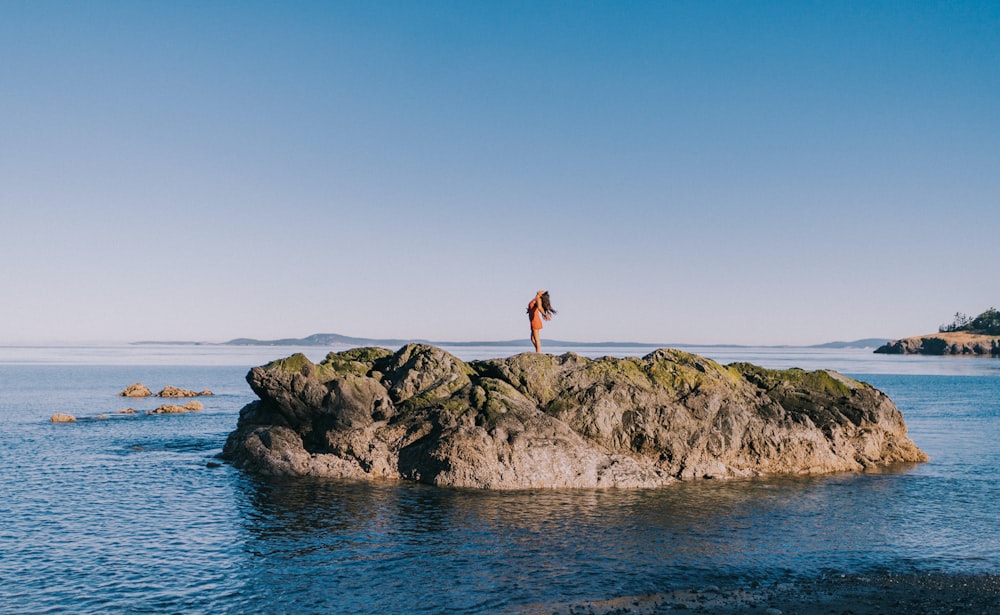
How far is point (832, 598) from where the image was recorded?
2073cm

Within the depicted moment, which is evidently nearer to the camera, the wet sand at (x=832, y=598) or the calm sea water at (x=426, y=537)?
the wet sand at (x=832, y=598)

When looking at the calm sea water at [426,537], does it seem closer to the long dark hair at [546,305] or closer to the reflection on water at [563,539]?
the reflection on water at [563,539]

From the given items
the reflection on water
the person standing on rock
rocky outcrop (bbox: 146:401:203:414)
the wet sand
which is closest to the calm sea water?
the reflection on water

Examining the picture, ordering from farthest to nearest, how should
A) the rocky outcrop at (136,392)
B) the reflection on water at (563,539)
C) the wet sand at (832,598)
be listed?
the rocky outcrop at (136,392)
the reflection on water at (563,539)
the wet sand at (832,598)

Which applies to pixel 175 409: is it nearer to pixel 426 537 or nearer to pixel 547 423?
pixel 547 423

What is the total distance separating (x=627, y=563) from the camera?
2388 centimetres

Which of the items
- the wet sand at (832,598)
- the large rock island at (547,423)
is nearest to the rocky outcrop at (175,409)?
the large rock island at (547,423)

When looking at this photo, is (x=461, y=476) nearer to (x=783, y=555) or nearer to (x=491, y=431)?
(x=491, y=431)

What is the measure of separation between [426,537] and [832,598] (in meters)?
14.2

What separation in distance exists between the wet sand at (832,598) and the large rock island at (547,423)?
48.2 feet

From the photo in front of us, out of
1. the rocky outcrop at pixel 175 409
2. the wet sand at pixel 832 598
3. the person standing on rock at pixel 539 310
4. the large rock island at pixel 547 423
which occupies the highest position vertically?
the person standing on rock at pixel 539 310

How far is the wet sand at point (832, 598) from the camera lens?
19.7 m

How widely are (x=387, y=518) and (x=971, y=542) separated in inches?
918

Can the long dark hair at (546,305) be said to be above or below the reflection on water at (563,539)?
above
